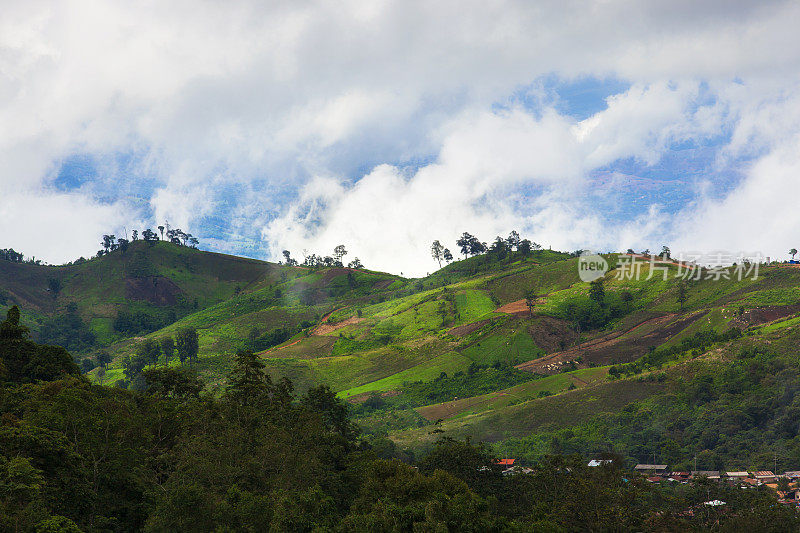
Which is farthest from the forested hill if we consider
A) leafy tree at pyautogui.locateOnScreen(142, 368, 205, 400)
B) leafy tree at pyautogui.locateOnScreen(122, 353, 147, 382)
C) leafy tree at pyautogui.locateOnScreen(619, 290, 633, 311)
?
leafy tree at pyautogui.locateOnScreen(142, 368, 205, 400)

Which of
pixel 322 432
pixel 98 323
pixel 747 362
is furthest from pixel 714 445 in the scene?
pixel 98 323

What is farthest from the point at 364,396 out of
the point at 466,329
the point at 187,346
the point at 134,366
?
the point at 134,366

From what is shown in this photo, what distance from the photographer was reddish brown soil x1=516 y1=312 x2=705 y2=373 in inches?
4719

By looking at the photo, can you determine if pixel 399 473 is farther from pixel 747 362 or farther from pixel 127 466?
pixel 747 362

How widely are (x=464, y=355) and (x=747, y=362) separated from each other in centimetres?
4880

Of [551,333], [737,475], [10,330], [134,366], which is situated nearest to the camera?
[10,330]

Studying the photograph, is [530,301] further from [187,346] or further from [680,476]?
[187,346]

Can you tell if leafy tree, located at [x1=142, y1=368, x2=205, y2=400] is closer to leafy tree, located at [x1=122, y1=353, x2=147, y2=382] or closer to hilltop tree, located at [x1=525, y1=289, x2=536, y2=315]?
leafy tree, located at [x1=122, y1=353, x2=147, y2=382]

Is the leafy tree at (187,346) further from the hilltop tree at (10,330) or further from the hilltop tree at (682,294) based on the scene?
the hilltop tree at (682,294)

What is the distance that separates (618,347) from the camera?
405ft

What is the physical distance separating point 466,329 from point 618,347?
99.1ft

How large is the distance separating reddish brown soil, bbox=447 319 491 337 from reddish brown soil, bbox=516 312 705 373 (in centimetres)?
1643

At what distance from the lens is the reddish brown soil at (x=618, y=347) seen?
119875mm

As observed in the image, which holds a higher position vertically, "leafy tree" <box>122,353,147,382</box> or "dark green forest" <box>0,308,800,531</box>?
"leafy tree" <box>122,353,147,382</box>
